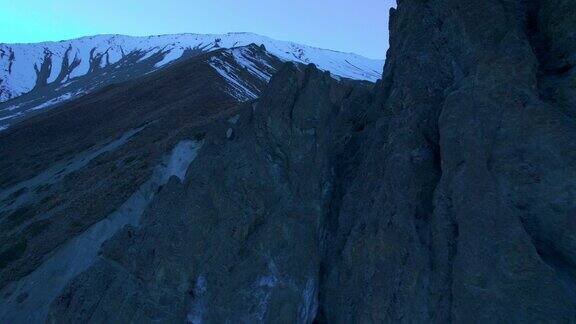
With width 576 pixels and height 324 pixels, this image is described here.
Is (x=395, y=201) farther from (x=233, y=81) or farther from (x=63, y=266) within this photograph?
(x=233, y=81)

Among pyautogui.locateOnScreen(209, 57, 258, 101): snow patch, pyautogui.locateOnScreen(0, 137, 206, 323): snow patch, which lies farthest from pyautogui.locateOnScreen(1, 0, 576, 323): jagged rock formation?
pyautogui.locateOnScreen(209, 57, 258, 101): snow patch

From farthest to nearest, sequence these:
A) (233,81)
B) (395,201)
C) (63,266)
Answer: (233,81)
(63,266)
(395,201)

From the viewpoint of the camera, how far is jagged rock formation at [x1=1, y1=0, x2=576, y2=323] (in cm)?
1388

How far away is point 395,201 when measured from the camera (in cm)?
1673

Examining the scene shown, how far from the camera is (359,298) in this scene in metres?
16.8

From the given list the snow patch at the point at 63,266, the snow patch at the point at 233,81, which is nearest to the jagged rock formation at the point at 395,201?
the snow patch at the point at 63,266

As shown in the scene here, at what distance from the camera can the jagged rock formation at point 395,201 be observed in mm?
13875

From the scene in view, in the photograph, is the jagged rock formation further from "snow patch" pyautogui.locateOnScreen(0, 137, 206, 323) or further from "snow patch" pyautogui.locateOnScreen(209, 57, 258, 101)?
"snow patch" pyautogui.locateOnScreen(209, 57, 258, 101)

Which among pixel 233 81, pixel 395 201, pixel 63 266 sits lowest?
pixel 233 81

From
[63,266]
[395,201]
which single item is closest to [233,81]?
[63,266]

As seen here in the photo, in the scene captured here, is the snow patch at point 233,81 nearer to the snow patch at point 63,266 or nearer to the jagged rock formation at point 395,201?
the snow patch at point 63,266

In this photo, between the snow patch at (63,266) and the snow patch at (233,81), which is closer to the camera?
the snow patch at (63,266)

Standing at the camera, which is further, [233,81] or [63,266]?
[233,81]

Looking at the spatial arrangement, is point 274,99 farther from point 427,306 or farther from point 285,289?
point 427,306
